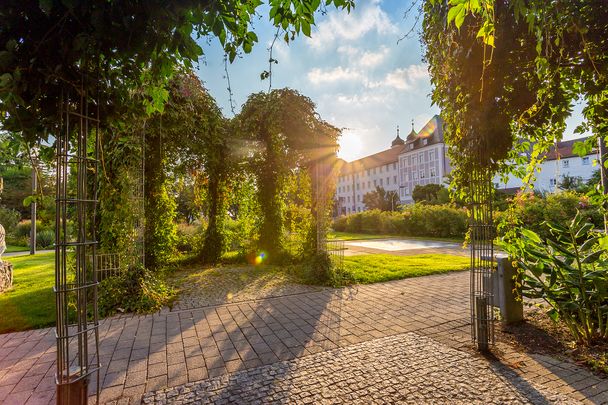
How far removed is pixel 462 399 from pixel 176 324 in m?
3.51

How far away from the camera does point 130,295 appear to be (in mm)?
5070

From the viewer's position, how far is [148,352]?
3422mm

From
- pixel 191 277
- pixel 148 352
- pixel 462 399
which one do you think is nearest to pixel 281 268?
pixel 191 277

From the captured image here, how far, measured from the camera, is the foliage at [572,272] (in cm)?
325

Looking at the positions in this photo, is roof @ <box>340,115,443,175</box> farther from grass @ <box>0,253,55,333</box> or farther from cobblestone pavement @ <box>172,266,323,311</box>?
grass @ <box>0,253,55,333</box>

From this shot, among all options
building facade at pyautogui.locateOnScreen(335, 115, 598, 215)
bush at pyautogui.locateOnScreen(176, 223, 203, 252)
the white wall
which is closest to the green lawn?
bush at pyautogui.locateOnScreen(176, 223, 203, 252)

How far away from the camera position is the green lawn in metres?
7.11

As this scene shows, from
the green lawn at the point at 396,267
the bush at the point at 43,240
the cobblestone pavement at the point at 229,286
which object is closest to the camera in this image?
the cobblestone pavement at the point at 229,286

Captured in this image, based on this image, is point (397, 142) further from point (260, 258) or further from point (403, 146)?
point (260, 258)

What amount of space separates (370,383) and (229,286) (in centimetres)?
434

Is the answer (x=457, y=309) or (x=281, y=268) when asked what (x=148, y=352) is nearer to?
(x=457, y=309)

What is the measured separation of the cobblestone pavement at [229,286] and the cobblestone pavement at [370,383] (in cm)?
255

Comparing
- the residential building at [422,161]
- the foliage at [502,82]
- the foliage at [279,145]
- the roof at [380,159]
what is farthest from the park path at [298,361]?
the roof at [380,159]

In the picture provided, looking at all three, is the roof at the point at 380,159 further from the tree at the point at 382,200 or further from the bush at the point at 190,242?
the bush at the point at 190,242
